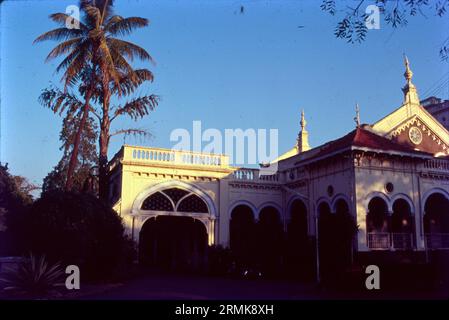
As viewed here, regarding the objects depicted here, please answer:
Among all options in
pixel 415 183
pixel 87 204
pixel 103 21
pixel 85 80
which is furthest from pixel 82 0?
pixel 415 183

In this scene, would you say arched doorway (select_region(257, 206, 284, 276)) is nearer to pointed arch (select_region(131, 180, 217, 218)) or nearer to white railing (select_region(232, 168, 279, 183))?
white railing (select_region(232, 168, 279, 183))

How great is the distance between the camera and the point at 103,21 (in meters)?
22.8

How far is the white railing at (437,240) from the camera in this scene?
22719mm

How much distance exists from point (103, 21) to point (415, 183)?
55.1 ft

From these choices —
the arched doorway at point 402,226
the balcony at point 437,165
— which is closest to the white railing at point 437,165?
the balcony at point 437,165

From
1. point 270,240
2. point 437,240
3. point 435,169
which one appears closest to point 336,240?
point 270,240

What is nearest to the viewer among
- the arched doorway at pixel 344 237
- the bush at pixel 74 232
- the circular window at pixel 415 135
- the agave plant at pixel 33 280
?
the agave plant at pixel 33 280

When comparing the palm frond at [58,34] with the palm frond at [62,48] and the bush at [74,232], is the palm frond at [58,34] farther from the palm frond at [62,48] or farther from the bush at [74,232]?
the bush at [74,232]

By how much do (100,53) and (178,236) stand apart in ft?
34.9

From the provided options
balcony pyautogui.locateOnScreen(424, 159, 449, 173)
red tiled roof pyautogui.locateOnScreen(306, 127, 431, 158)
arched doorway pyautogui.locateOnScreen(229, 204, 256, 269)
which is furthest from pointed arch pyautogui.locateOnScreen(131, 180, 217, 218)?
balcony pyautogui.locateOnScreen(424, 159, 449, 173)

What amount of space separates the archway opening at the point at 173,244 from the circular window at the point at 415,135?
11983 millimetres

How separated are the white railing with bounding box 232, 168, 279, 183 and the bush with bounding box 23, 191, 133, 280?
8504 millimetres

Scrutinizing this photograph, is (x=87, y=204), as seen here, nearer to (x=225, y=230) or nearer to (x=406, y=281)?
(x=225, y=230)

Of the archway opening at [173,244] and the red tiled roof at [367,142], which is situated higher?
the red tiled roof at [367,142]
